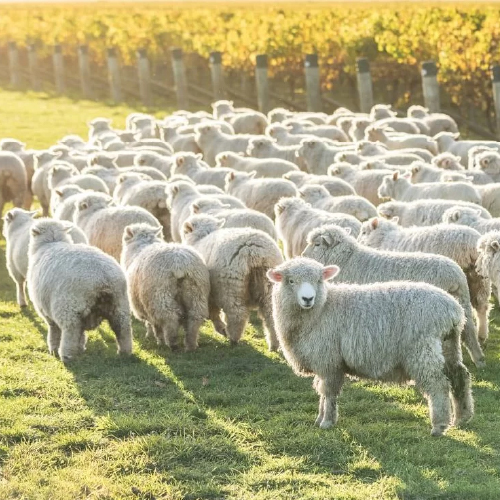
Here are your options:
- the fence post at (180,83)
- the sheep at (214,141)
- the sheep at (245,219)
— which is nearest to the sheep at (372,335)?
the sheep at (245,219)

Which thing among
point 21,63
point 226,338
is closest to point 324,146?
point 226,338

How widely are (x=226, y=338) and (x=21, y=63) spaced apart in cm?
3629

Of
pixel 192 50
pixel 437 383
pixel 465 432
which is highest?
pixel 192 50

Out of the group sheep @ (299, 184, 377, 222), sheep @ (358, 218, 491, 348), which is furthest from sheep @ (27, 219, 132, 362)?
sheep @ (299, 184, 377, 222)

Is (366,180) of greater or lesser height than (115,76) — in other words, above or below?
below

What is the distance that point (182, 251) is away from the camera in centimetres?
853

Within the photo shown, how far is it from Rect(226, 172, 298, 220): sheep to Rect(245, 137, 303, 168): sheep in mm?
2846

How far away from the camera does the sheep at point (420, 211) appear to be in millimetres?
9594

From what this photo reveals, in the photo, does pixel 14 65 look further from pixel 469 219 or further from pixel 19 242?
pixel 469 219

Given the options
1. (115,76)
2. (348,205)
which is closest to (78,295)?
(348,205)

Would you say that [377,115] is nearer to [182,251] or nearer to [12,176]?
[12,176]

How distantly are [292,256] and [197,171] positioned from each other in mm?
3859

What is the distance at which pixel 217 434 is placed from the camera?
6.57 m

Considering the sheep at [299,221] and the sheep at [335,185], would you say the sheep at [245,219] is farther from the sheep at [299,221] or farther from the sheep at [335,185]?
the sheep at [335,185]
